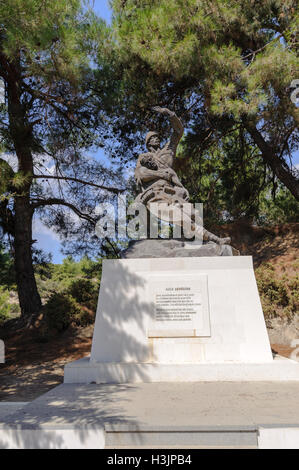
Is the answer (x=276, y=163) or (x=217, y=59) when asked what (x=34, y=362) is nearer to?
(x=217, y=59)

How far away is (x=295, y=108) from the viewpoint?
6566 millimetres

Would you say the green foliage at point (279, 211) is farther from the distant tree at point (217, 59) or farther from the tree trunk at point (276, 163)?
the distant tree at point (217, 59)

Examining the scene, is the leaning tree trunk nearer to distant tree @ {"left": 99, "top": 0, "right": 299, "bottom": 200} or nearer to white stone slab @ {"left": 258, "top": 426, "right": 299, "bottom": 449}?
distant tree @ {"left": 99, "top": 0, "right": 299, "bottom": 200}

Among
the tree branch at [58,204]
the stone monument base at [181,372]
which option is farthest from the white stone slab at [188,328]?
the tree branch at [58,204]

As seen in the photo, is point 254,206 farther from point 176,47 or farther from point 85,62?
point 85,62

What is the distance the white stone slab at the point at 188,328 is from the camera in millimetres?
3672

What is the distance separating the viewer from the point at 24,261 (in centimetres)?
781

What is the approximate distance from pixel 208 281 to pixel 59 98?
5145 mm

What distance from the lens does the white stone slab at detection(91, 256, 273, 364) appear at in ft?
12.0

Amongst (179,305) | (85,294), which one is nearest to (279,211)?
(85,294)

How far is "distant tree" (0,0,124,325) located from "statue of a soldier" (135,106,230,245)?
247 cm

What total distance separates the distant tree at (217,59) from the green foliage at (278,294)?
2.20 m

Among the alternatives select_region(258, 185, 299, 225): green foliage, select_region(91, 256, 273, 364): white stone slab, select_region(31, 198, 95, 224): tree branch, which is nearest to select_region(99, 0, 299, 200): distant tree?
select_region(31, 198, 95, 224): tree branch
